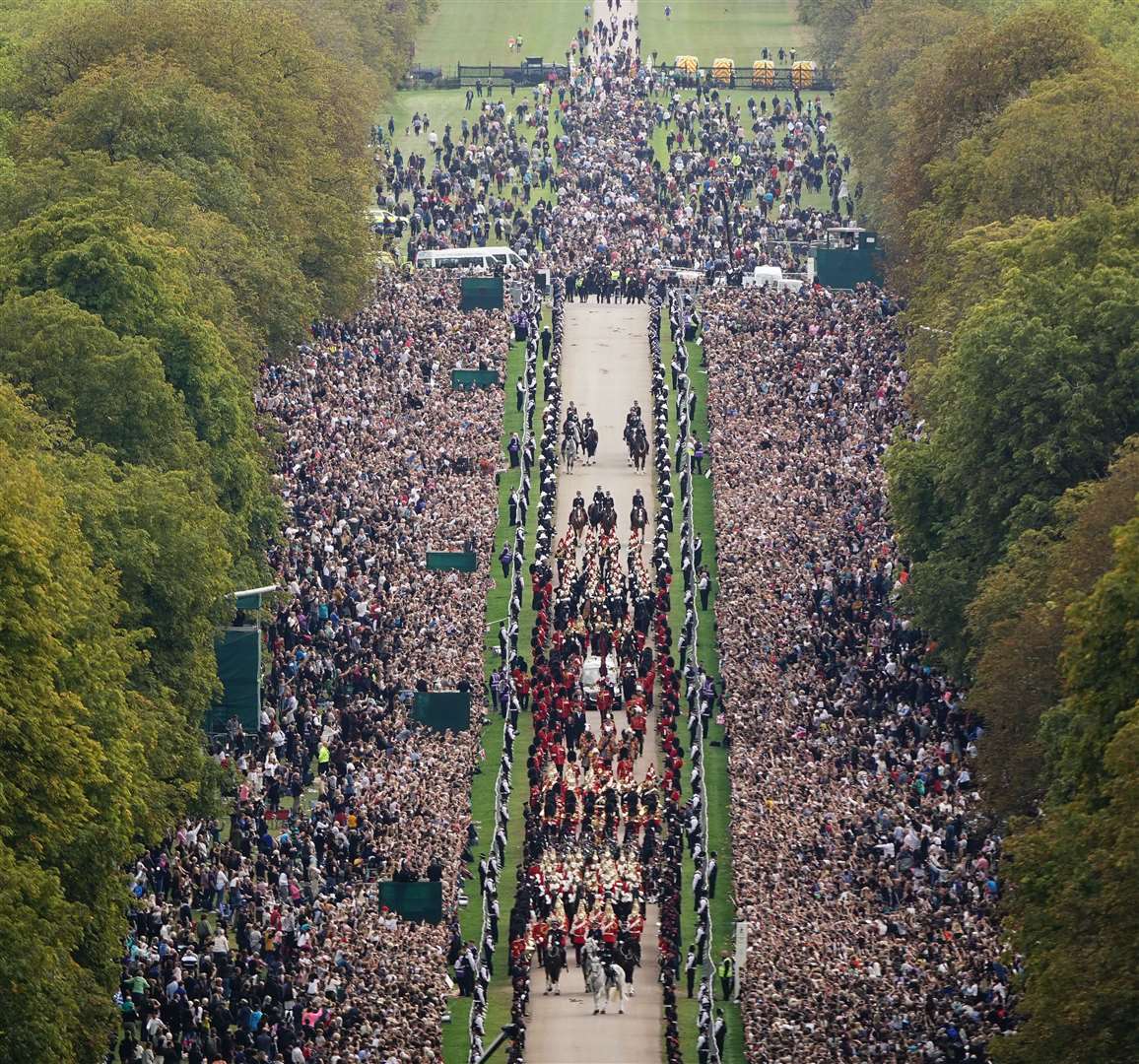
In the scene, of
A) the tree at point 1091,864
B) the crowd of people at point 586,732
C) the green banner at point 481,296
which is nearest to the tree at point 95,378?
the crowd of people at point 586,732

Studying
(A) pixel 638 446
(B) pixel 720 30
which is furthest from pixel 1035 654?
(B) pixel 720 30

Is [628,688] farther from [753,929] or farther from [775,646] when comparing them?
[753,929]

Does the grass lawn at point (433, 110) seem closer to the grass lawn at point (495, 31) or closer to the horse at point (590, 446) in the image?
the grass lawn at point (495, 31)

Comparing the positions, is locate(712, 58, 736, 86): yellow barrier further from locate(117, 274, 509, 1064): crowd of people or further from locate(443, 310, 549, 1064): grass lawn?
locate(443, 310, 549, 1064): grass lawn

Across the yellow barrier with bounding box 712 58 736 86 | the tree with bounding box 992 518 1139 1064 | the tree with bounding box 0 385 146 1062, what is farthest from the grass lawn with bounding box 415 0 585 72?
the tree with bounding box 992 518 1139 1064

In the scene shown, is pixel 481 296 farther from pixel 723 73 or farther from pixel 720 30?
pixel 720 30

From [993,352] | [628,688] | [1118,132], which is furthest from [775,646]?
[1118,132]

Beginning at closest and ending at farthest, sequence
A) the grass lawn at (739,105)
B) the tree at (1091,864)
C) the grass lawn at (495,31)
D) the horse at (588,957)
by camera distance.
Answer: the tree at (1091,864) < the horse at (588,957) < the grass lawn at (739,105) < the grass lawn at (495,31)
